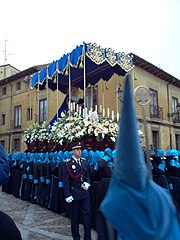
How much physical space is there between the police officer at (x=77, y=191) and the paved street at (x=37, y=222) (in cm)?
63

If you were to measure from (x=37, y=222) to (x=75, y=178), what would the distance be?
2.38 metres

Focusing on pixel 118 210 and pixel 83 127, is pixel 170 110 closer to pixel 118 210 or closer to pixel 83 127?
pixel 83 127

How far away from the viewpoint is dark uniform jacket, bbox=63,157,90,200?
5219mm

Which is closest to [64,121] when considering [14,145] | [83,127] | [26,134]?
[83,127]

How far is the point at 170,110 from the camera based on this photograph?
2675 centimetres

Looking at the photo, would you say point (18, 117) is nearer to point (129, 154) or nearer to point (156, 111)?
point (156, 111)

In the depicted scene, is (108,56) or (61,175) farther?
(108,56)

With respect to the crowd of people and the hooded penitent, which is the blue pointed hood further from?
the crowd of people

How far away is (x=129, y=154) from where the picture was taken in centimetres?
118

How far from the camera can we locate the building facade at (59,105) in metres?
23.6

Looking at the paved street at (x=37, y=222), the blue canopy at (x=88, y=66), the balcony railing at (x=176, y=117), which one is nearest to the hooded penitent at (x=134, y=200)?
the paved street at (x=37, y=222)

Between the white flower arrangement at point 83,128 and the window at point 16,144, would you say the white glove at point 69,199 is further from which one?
the window at point 16,144

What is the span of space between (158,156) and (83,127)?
233 cm

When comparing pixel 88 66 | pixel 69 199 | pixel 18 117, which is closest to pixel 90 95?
pixel 88 66
